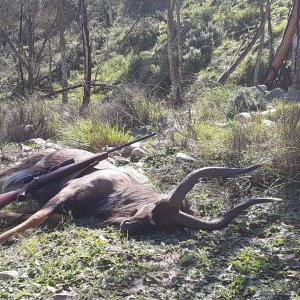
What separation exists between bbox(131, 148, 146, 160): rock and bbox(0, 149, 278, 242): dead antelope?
1133 millimetres

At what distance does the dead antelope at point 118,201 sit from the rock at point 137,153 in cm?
113

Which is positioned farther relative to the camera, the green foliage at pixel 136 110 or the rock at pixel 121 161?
the green foliage at pixel 136 110

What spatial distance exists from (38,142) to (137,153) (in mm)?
2437

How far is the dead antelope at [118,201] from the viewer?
4789mm

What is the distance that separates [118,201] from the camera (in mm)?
5469

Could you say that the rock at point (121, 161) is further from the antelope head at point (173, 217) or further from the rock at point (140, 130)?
the antelope head at point (173, 217)

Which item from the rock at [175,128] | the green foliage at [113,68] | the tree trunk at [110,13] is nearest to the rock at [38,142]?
the rock at [175,128]

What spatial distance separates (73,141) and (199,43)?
15.6 meters

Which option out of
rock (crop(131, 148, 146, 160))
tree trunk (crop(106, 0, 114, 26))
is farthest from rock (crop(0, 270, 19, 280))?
tree trunk (crop(106, 0, 114, 26))

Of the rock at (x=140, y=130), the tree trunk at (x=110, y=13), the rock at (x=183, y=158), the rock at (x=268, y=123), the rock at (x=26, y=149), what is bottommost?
the rock at (x=26, y=149)

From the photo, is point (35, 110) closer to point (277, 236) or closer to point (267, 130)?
point (267, 130)

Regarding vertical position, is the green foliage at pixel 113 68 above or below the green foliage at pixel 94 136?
above

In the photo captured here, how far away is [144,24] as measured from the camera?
2870 centimetres

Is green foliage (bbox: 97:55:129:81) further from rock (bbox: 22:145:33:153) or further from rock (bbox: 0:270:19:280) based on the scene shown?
rock (bbox: 0:270:19:280)
